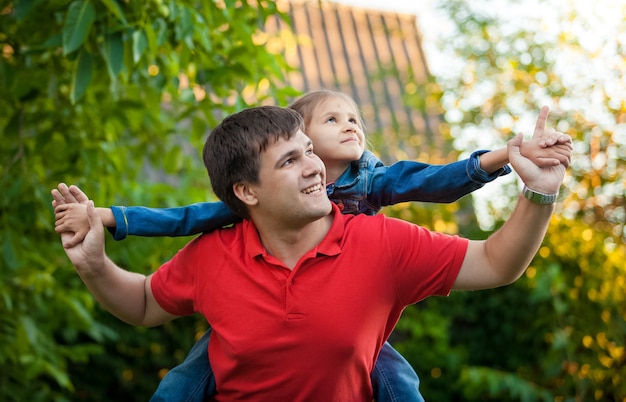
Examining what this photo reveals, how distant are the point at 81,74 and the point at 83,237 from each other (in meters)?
1.11

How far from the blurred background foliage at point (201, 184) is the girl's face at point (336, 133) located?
89 cm

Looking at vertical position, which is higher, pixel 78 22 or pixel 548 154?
pixel 78 22

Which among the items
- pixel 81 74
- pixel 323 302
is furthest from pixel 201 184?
pixel 323 302

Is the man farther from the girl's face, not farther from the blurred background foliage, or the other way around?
the blurred background foliage

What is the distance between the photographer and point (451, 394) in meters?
6.57

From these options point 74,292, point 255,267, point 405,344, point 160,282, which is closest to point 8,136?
point 74,292

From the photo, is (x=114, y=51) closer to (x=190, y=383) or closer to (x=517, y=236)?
(x=190, y=383)

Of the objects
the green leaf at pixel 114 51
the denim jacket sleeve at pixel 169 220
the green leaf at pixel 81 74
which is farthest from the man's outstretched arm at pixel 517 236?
the green leaf at pixel 81 74

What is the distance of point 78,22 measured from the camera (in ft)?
10.4

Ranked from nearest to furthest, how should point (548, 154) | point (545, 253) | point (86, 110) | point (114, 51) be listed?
1. point (548, 154)
2. point (114, 51)
3. point (86, 110)
4. point (545, 253)

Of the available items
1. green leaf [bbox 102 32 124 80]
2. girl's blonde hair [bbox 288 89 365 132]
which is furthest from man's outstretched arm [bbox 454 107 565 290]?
green leaf [bbox 102 32 124 80]

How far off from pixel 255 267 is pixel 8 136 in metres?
2.12

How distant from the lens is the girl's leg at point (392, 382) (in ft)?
8.46

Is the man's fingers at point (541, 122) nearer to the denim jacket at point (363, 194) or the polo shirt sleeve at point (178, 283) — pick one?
the denim jacket at point (363, 194)
